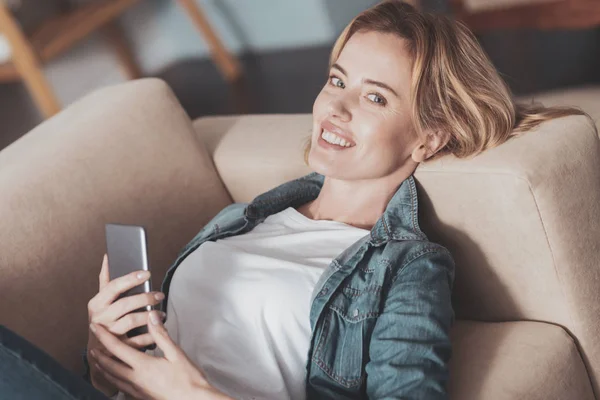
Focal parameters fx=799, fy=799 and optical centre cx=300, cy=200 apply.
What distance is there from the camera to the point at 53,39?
353cm

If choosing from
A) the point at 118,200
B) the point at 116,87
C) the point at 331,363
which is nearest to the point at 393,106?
the point at 331,363

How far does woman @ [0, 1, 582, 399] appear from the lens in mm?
1205

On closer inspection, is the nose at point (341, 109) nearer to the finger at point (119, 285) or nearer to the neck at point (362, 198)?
the neck at point (362, 198)

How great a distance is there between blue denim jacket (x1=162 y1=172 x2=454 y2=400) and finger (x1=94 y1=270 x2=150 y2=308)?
28cm

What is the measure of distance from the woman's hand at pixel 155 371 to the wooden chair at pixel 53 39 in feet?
7.78

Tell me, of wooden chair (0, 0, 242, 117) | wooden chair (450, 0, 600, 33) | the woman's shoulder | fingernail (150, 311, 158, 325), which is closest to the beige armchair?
the woman's shoulder

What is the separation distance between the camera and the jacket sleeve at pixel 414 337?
1.14 metres

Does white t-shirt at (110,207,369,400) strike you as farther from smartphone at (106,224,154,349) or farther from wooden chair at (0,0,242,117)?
wooden chair at (0,0,242,117)

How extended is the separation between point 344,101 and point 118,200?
20.3 inches

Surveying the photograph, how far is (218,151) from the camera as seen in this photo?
1791 millimetres

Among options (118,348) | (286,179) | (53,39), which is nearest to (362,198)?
(286,179)

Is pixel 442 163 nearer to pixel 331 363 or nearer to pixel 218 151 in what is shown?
pixel 331 363

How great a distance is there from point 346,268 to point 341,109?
0.28m

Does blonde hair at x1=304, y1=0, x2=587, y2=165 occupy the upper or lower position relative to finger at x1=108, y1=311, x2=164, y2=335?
upper
